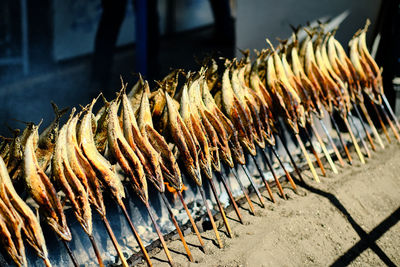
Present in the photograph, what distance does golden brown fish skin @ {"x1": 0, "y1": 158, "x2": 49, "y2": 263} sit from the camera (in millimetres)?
3125

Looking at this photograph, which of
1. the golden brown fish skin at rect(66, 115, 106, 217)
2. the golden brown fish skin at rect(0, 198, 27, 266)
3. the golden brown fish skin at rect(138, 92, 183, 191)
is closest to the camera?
the golden brown fish skin at rect(0, 198, 27, 266)

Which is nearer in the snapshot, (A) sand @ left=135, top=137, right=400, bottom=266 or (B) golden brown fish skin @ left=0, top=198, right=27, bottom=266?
(B) golden brown fish skin @ left=0, top=198, right=27, bottom=266

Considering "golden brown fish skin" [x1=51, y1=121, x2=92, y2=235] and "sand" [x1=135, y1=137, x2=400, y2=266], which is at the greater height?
"golden brown fish skin" [x1=51, y1=121, x2=92, y2=235]

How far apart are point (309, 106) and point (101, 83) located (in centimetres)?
473

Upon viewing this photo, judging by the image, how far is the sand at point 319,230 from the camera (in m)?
3.99

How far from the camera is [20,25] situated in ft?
29.3

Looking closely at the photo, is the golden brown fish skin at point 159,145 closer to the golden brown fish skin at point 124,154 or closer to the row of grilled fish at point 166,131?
the row of grilled fish at point 166,131

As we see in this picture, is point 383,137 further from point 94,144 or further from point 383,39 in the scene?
point 94,144

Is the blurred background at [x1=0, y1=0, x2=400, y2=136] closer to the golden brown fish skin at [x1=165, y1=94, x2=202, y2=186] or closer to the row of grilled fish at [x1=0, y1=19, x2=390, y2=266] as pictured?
the row of grilled fish at [x1=0, y1=19, x2=390, y2=266]

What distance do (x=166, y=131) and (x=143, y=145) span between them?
404 mm

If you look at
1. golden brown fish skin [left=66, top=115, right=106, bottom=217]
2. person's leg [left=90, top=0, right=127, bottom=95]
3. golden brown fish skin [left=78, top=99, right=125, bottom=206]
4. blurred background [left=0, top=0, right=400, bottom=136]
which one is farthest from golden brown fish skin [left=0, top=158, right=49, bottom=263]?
person's leg [left=90, top=0, right=127, bottom=95]

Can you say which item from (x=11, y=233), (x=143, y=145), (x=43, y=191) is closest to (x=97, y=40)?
(x=143, y=145)

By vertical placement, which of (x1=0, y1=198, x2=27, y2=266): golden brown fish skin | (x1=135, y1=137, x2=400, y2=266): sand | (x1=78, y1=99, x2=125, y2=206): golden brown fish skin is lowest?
(x1=135, y1=137, x2=400, y2=266): sand

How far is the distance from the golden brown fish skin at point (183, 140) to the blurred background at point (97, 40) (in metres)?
3.95
